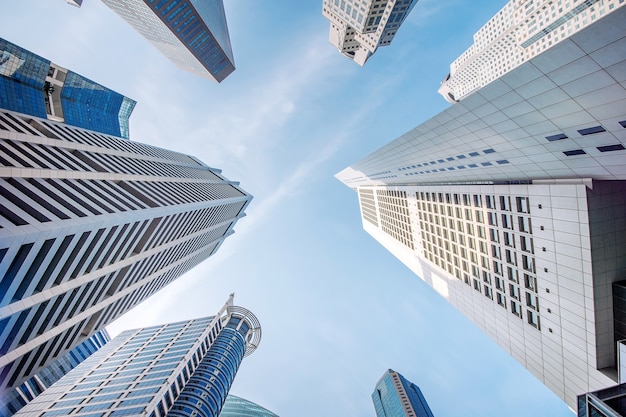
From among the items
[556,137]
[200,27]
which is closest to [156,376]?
[556,137]

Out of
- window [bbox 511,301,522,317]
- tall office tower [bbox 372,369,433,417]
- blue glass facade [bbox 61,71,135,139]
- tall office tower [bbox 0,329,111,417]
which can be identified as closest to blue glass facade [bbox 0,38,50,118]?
blue glass facade [bbox 61,71,135,139]

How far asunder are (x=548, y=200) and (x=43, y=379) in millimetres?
123829

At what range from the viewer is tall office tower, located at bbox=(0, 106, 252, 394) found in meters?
26.8

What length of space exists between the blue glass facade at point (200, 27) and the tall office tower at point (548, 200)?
105m

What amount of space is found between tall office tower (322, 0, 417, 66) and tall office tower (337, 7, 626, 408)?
80695 mm

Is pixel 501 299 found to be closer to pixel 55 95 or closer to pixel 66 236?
pixel 66 236

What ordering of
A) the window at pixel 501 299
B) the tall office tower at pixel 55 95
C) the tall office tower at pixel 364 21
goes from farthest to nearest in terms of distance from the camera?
the tall office tower at pixel 364 21, the tall office tower at pixel 55 95, the window at pixel 501 299

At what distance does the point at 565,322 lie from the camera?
87.8 feet

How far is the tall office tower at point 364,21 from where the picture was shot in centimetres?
10120

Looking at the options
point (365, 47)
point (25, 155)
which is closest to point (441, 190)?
point (25, 155)

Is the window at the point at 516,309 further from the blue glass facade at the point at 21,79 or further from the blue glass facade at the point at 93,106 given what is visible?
the blue glass facade at the point at 93,106

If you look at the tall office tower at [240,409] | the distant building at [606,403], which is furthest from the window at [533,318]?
the tall office tower at [240,409]

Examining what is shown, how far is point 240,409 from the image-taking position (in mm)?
150375

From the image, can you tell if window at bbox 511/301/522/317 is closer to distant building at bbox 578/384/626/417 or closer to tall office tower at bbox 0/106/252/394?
distant building at bbox 578/384/626/417
